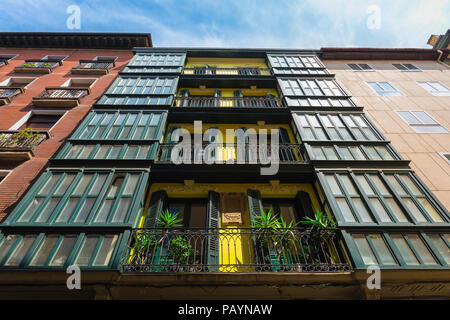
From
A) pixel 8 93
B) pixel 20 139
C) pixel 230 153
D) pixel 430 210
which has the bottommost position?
pixel 430 210

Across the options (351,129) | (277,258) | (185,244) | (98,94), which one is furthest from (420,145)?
(98,94)

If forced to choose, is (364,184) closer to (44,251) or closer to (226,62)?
(44,251)

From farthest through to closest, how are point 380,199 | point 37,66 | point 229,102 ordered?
point 37,66 → point 229,102 → point 380,199

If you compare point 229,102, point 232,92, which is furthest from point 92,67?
point 229,102

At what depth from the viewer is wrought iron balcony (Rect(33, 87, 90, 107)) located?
11000mm

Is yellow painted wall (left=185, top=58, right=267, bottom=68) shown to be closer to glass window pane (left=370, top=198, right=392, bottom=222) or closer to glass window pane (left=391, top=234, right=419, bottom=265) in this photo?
glass window pane (left=370, top=198, right=392, bottom=222)

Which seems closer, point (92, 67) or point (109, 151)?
point (109, 151)

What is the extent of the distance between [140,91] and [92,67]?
6040mm

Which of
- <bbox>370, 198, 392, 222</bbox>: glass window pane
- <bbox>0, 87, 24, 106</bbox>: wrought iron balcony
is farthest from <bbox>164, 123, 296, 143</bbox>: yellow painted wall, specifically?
<bbox>0, 87, 24, 106</bbox>: wrought iron balcony

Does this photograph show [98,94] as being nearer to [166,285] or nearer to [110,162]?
[110,162]

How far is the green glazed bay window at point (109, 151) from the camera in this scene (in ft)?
25.9

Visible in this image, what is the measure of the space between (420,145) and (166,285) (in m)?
10.8

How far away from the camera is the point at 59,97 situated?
37.2ft

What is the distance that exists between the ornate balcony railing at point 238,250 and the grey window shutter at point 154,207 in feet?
1.40
